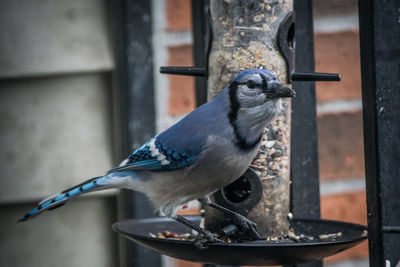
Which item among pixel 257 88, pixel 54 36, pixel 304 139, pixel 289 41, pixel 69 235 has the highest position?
pixel 54 36

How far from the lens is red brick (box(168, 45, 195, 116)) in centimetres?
222

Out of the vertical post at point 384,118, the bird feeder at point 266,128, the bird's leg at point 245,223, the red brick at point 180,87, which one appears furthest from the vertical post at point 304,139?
Answer: the red brick at point 180,87

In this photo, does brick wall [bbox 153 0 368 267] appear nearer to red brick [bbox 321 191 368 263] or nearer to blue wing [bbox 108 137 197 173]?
red brick [bbox 321 191 368 263]

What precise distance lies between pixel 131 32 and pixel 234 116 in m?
0.71

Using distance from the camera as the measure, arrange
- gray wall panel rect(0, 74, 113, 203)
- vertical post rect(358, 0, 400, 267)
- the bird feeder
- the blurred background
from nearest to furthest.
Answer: vertical post rect(358, 0, 400, 267) → the bird feeder → the blurred background → gray wall panel rect(0, 74, 113, 203)

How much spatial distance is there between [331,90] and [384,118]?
0.91 meters

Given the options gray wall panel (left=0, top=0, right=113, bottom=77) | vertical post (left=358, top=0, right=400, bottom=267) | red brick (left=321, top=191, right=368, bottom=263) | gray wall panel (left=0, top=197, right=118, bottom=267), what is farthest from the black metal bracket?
gray wall panel (left=0, top=197, right=118, bottom=267)

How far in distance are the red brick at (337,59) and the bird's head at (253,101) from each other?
731 millimetres

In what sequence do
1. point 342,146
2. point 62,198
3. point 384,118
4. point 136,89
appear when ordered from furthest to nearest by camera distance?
point 342,146 < point 136,89 < point 62,198 < point 384,118

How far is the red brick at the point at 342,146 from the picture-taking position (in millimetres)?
2266

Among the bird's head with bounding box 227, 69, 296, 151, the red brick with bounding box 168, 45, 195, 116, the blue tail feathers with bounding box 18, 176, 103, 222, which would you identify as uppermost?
the red brick with bounding box 168, 45, 195, 116

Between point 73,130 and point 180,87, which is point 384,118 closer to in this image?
point 180,87

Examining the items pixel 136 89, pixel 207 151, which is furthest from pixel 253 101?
pixel 136 89

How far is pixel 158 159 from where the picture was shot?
1632 millimetres
